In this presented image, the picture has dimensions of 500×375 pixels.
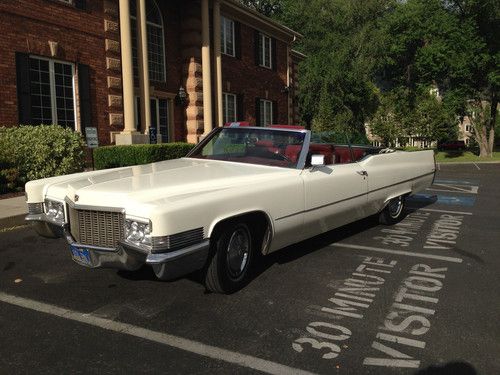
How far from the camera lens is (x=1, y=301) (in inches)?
160

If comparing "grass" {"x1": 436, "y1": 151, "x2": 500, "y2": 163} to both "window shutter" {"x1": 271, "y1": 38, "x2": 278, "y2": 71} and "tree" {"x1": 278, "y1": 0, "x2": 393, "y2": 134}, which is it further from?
"window shutter" {"x1": 271, "y1": 38, "x2": 278, "y2": 71}

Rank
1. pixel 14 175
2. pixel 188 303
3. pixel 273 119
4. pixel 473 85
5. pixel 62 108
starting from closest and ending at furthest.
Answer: pixel 188 303
pixel 14 175
pixel 62 108
pixel 273 119
pixel 473 85

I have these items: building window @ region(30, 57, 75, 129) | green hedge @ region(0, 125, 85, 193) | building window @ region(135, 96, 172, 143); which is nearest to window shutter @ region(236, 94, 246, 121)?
building window @ region(135, 96, 172, 143)

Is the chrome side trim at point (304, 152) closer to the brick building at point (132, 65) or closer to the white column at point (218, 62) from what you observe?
the brick building at point (132, 65)

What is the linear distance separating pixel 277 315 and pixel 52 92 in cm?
1079

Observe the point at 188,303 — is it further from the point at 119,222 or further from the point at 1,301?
the point at 1,301

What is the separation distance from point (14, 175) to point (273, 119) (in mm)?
16318

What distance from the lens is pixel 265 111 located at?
77.6 ft

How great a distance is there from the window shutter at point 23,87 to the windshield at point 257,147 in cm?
778

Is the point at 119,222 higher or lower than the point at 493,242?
higher

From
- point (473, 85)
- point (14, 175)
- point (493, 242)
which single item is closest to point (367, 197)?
point (493, 242)

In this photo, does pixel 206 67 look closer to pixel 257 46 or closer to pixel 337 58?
pixel 257 46

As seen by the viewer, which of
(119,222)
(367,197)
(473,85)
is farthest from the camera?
(473,85)

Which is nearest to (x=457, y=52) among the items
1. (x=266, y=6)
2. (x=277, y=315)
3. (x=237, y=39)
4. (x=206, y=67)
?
(x=237, y=39)
